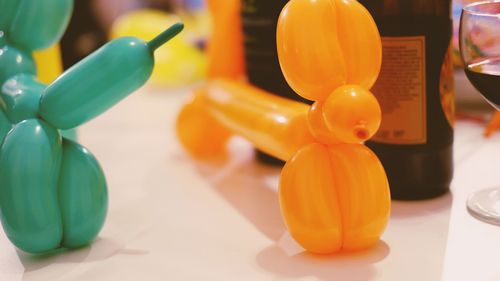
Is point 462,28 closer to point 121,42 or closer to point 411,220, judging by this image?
point 411,220

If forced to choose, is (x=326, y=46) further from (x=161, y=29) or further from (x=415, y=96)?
(x=161, y=29)

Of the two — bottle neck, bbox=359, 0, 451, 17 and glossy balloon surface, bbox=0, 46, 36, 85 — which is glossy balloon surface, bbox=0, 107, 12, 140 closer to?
glossy balloon surface, bbox=0, 46, 36, 85

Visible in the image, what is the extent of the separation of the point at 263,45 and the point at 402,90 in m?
0.20

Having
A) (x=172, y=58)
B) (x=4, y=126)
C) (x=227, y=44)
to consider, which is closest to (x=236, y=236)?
(x=4, y=126)

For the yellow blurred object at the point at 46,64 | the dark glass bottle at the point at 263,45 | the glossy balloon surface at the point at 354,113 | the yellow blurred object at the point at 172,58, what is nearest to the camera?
the glossy balloon surface at the point at 354,113

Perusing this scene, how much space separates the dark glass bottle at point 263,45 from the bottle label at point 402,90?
0.45 feet

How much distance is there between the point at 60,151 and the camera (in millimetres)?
595

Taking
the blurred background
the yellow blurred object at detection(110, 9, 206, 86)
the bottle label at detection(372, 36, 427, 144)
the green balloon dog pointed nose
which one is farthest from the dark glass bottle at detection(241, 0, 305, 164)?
the yellow blurred object at detection(110, 9, 206, 86)

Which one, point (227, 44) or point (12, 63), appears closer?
point (12, 63)

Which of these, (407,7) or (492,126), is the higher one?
(407,7)

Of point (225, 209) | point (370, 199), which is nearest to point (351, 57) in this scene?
point (370, 199)

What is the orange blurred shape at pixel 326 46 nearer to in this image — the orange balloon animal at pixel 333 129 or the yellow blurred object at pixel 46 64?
the orange balloon animal at pixel 333 129

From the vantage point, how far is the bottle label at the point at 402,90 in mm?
648

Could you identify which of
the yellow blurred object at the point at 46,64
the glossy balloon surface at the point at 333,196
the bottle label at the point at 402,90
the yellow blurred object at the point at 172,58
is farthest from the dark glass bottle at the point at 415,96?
the yellow blurred object at the point at 172,58
